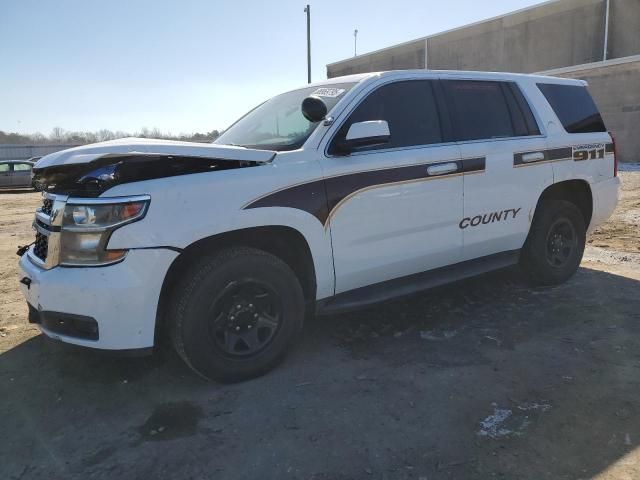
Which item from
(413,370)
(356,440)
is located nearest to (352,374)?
(413,370)

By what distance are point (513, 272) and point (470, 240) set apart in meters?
1.73

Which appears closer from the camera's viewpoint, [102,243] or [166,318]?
[102,243]

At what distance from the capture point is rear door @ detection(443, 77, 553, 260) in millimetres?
4234

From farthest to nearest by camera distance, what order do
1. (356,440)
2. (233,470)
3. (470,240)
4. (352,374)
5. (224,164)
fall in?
(470,240)
(352,374)
(224,164)
(356,440)
(233,470)

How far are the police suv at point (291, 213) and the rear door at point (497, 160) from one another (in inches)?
0.6

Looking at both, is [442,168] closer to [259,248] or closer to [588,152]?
[259,248]

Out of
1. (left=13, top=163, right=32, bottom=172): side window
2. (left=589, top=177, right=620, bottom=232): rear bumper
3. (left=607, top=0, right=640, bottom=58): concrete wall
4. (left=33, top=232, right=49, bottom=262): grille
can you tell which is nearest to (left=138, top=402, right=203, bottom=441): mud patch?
(left=33, top=232, right=49, bottom=262): grille

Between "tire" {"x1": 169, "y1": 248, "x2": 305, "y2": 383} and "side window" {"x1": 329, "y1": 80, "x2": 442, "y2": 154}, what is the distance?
120 cm

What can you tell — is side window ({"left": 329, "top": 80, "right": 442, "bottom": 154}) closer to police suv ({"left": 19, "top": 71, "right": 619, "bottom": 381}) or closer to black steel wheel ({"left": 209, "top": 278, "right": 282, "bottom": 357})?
police suv ({"left": 19, "top": 71, "right": 619, "bottom": 381})

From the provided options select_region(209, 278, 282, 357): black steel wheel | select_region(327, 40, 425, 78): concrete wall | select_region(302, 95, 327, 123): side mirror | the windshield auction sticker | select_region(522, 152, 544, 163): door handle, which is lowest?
select_region(209, 278, 282, 357): black steel wheel

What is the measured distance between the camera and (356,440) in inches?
105

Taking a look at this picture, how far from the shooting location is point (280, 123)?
161 inches

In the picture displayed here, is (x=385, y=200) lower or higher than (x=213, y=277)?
higher

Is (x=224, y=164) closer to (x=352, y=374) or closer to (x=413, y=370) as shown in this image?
(x=352, y=374)
